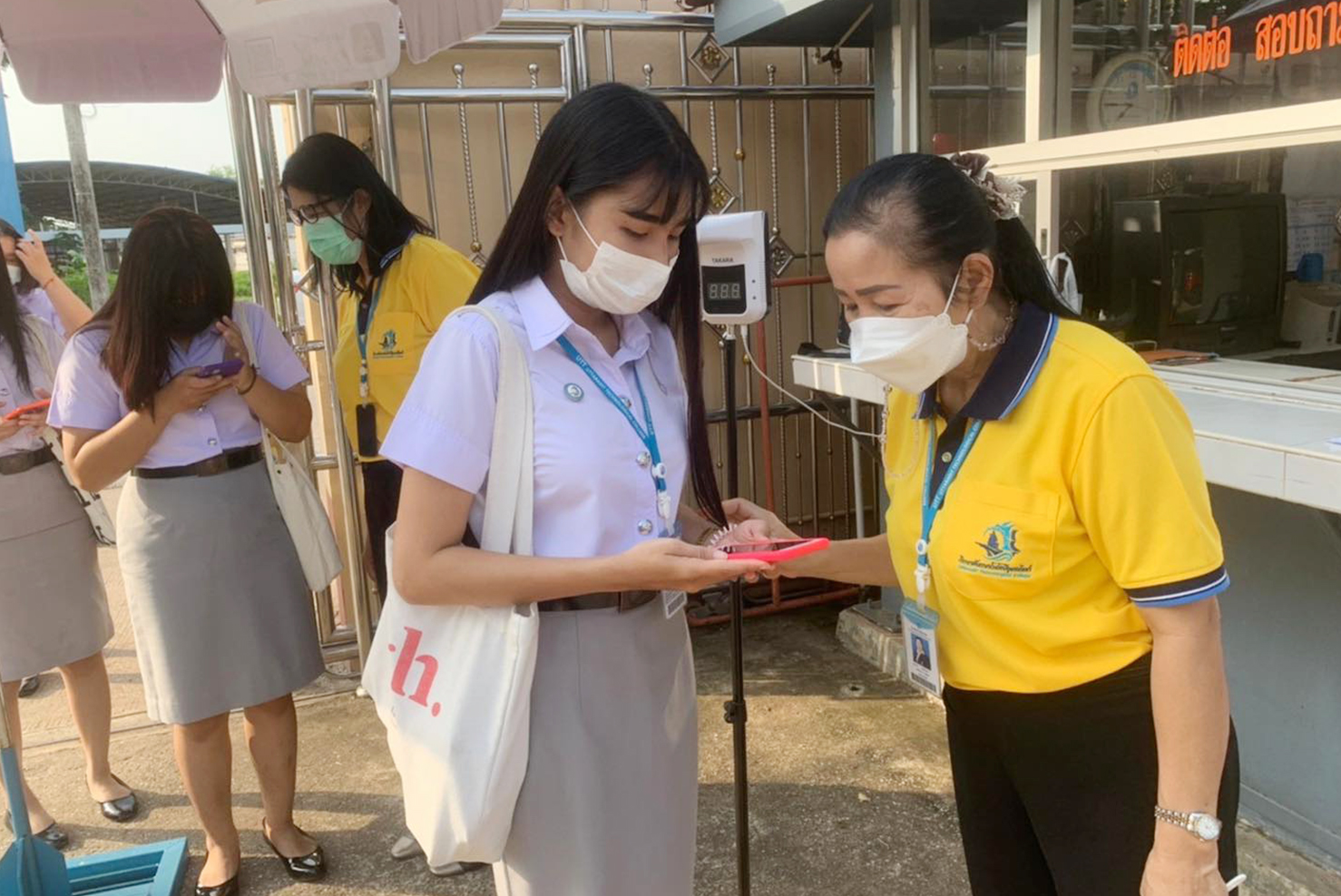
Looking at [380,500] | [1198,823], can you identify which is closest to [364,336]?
[380,500]

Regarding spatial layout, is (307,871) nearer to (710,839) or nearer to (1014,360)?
(710,839)

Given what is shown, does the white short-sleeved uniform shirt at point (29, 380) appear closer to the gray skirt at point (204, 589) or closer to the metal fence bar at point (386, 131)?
the gray skirt at point (204, 589)

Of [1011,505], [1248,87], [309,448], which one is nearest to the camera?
[1011,505]

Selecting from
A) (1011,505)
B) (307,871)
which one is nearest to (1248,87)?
(1011,505)

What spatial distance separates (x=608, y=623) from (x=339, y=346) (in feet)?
6.01

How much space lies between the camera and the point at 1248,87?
2.25 meters

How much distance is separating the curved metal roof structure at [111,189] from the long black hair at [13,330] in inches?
49.9

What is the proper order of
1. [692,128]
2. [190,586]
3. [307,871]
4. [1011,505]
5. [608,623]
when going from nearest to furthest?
[1011,505] < [608,623] < [190,586] < [307,871] < [692,128]

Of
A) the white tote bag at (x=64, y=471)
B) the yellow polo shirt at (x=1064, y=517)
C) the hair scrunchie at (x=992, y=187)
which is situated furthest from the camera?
the white tote bag at (x=64, y=471)

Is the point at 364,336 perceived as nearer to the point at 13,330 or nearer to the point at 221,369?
the point at 221,369

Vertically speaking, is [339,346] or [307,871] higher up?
[339,346]

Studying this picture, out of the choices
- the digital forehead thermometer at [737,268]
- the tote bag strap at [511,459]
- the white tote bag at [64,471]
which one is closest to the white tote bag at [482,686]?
the tote bag strap at [511,459]

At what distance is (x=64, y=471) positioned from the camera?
9.39 ft

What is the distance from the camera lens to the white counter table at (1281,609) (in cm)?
213
